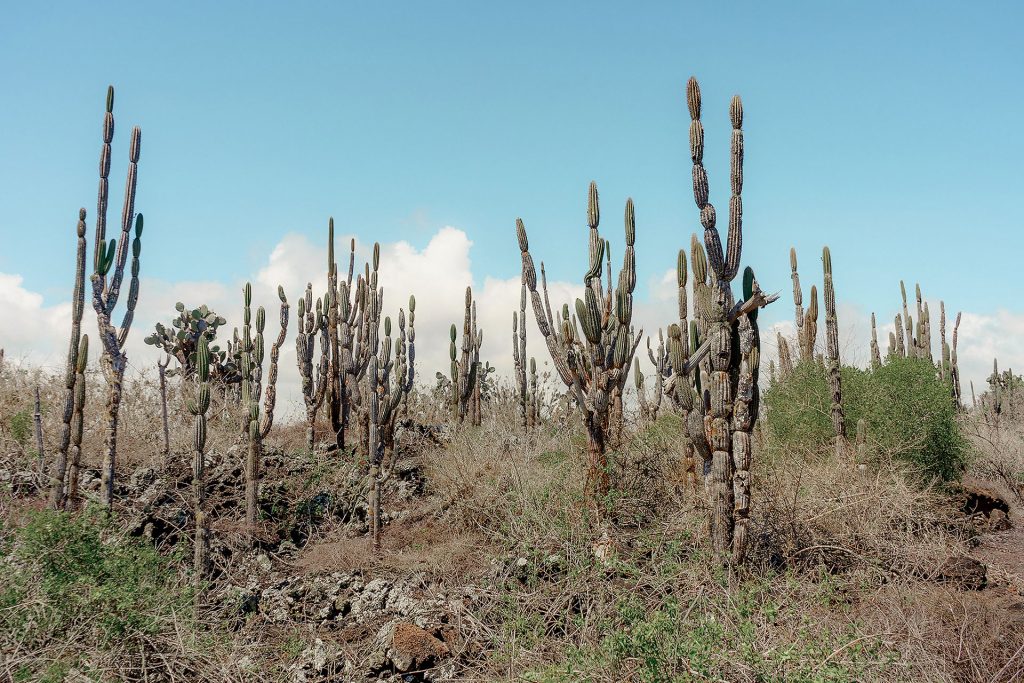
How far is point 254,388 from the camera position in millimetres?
12430

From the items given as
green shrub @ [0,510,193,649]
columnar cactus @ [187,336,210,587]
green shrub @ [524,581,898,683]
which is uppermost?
columnar cactus @ [187,336,210,587]

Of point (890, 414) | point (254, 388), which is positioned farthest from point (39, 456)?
point (890, 414)

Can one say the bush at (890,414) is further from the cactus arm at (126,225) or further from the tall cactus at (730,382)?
the cactus arm at (126,225)

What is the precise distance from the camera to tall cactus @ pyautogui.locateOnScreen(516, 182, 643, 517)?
29.0ft

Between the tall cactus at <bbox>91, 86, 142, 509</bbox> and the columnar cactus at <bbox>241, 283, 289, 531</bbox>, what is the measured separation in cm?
156

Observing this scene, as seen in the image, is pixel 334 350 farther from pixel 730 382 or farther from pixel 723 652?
pixel 723 652

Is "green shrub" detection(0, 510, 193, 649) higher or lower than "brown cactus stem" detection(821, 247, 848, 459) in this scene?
lower

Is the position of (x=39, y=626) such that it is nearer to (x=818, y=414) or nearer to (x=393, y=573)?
(x=393, y=573)

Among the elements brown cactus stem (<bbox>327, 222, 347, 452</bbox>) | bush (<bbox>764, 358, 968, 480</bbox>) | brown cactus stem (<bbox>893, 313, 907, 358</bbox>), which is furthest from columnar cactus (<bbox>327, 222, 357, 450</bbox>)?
brown cactus stem (<bbox>893, 313, 907, 358</bbox>)

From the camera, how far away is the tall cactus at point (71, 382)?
33.1ft

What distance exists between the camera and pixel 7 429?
1351cm

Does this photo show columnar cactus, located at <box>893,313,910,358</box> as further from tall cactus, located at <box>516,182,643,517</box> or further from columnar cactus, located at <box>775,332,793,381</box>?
tall cactus, located at <box>516,182,643,517</box>

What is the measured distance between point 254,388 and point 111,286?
106 inches

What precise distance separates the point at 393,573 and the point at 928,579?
5.06 metres
